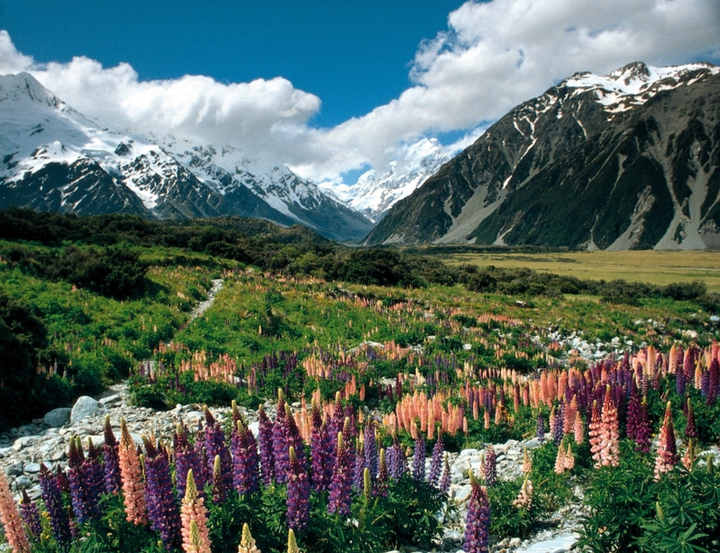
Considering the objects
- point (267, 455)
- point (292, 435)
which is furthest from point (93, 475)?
point (292, 435)

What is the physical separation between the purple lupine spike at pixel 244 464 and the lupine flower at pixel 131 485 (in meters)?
0.91

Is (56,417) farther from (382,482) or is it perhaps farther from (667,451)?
(667,451)

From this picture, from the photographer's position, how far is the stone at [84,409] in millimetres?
9673

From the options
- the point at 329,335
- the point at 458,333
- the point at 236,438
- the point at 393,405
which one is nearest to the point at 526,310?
the point at 458,333

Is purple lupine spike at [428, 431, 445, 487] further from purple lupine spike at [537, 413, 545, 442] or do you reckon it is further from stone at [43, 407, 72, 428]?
stone at [43, 407, 72, 428]

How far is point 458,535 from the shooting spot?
561cm

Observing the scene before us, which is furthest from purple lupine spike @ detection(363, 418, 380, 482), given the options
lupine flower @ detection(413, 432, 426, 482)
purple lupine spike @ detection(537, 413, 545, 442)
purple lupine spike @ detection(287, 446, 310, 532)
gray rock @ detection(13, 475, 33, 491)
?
gray rock @ detection(13, 475, 33, 491)

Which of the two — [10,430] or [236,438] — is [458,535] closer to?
[236,438]

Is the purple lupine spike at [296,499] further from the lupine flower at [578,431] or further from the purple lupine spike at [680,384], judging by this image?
the purple lupine spike at [680,384]

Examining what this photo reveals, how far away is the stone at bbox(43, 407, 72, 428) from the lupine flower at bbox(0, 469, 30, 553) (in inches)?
248

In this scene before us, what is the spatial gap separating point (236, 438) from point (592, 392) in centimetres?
719

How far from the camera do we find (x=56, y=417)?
9.56 m

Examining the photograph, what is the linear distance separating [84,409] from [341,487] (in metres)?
8.11

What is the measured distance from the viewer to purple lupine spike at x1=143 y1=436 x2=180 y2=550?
4.08 m
